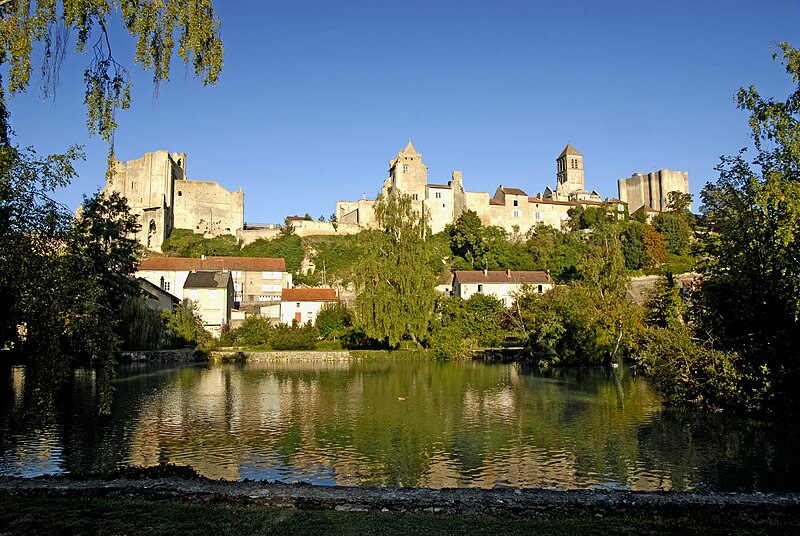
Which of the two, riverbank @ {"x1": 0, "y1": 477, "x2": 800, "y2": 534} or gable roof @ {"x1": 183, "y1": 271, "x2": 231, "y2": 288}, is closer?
riverbank @ {"x1": 0, "y1": 477, "x2": 800, "y2": 534}

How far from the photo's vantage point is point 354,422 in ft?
65.9

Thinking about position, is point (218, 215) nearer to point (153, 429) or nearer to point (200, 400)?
point (200, 400)

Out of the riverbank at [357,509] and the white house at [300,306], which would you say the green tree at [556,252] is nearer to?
the white house at [300,306]

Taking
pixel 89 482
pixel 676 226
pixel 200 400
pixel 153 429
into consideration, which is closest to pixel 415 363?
pixel 200 400

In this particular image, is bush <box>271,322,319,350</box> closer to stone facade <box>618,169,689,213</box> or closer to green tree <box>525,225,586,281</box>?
green tree <box>525,225,586,281</box>

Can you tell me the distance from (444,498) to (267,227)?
8131 centimetres

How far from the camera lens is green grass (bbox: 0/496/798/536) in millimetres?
7918

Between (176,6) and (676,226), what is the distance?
79.8 m

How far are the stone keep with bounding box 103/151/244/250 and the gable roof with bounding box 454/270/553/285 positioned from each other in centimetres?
3354

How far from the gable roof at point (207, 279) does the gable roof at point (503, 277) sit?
24.5 m

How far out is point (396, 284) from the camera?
46.4 m

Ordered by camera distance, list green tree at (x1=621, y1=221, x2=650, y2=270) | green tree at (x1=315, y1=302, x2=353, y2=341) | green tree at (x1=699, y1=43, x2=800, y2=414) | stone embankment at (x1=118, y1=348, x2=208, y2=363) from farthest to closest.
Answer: green tree at (x1=621, y1=221, x2=650, y2=270)
green tree at (x1=315, y1=302, x2=353, y2=341)
stone embankment at (x1=118, y1=348, x2=208, y2=363)
green tree at (x1=699, y1=43, x2=800, y2=414)

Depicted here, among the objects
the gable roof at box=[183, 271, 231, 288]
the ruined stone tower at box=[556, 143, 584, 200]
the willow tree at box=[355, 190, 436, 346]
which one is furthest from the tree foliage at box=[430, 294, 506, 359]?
the ruined stone tower at box=[556, 143, 584, 200]

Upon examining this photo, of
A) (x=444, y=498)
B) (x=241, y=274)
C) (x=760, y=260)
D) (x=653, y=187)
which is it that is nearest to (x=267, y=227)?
(x=241, y=274)
